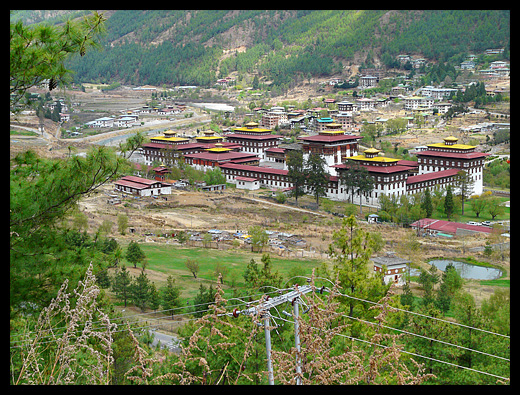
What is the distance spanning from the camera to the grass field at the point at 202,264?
15484 millimetres

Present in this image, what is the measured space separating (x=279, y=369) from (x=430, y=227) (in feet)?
66.8

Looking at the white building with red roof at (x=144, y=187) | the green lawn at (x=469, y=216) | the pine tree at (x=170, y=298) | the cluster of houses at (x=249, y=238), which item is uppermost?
the white building with red roof at (x=144, y=187)

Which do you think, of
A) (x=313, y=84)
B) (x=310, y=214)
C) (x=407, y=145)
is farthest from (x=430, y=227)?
(x=313, y=84)

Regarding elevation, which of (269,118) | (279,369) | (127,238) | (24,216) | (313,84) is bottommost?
(127,238)

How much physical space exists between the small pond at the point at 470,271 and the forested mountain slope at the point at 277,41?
57.3m

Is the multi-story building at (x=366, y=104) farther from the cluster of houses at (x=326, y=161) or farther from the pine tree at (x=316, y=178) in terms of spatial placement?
the pine tree at (x=316, y=178)

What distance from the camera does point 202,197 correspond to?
27812mm

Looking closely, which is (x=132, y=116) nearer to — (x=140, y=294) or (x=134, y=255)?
(x=134, y=255)

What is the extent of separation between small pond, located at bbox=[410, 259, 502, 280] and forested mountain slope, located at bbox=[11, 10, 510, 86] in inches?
2254

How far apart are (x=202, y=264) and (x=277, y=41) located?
8025 centimetres

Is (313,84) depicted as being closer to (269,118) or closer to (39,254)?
(269,118)

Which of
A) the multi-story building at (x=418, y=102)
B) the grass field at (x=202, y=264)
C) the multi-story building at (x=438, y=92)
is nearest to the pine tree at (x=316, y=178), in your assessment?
the grass field at (x=202, y=264)

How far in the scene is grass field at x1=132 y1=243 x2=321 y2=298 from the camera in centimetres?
1548

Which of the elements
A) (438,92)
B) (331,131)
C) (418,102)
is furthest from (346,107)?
(331,131)
